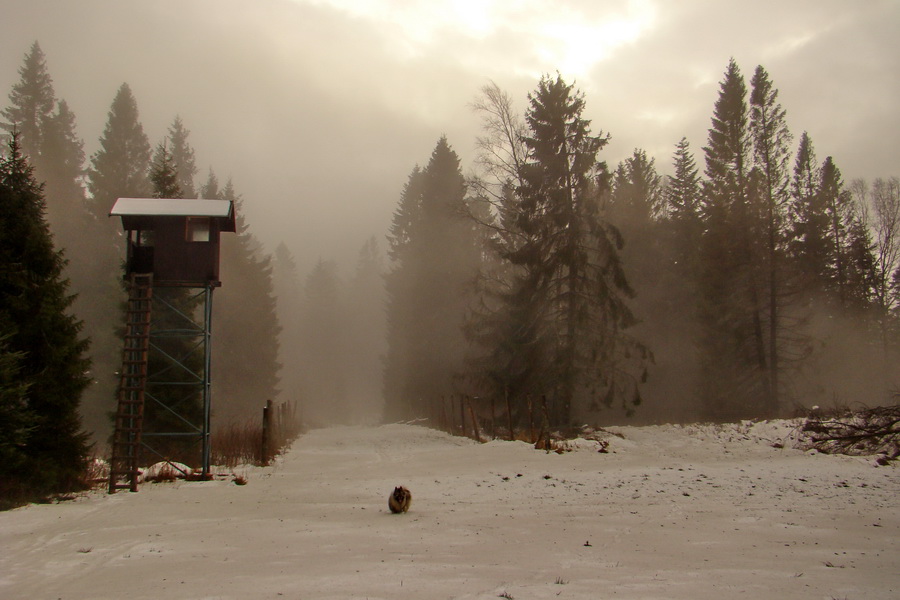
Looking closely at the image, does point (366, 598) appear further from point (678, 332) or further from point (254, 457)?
point (678, 332)

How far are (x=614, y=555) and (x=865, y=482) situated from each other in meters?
6.32

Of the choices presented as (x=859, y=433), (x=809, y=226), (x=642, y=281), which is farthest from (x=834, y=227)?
(x=859, y=433)

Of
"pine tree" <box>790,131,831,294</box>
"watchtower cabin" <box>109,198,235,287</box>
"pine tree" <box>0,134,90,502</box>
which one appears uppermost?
"pine tree" <box>790,131,831,294</box>

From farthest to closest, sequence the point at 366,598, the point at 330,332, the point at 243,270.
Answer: the point at 330,332 → the point at 243,270 → the point at 366,598

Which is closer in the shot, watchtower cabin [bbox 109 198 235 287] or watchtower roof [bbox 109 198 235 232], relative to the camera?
watchtower roof [bbox 109 198 235 232]

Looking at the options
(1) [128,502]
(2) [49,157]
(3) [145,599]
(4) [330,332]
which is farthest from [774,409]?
(4) [330,332]

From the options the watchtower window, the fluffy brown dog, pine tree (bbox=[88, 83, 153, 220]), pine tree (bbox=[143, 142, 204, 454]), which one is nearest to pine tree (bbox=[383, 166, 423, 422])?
pine tree (bbox=[88, 83, 153, 220])

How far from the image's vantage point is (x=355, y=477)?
43.3 ft

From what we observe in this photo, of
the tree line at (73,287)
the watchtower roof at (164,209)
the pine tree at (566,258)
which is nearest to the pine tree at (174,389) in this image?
the tree line at (73,287)

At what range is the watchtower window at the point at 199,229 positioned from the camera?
1470cm

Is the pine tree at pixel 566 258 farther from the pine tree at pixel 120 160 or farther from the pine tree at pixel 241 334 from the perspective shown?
the pine tree at pixel 120 160

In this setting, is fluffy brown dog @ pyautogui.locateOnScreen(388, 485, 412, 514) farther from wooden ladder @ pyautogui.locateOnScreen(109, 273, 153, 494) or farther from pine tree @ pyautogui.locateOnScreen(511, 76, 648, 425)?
pine tree @ pyautogui.locateOnScreen(511, 76, 648, 425)

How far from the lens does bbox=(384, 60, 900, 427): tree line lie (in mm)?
23031

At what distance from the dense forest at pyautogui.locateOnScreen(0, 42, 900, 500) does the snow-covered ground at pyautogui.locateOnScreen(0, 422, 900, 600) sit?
10.3 m
